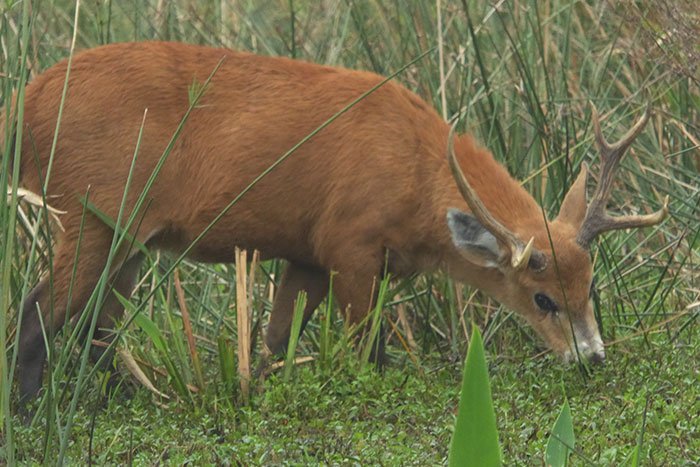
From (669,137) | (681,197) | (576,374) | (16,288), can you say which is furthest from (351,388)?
(669,137)

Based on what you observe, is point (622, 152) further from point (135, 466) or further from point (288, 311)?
point (135, 466)

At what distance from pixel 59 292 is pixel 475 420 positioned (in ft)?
9.71

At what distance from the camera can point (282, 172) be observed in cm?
629

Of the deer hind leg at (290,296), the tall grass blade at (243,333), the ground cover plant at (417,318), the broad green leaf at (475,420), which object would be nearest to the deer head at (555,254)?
the ground cover plant at (417,318)

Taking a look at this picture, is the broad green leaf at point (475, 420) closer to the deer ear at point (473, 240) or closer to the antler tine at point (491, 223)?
the antler tine at point (491, 223)

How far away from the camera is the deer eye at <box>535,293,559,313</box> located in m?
6.22

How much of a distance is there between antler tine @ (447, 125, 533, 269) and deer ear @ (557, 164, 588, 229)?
35 centimetres

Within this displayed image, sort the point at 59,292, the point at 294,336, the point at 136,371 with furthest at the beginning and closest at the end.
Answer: the point at 59,292 → the point at 136,371 → the point at 294,336

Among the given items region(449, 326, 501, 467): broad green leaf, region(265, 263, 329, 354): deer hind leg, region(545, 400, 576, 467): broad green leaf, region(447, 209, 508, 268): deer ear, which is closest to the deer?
region(447, 209, 508, 268): deer ear

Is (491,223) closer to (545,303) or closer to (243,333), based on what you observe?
(545,303)

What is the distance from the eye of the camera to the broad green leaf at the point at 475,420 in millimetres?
3369

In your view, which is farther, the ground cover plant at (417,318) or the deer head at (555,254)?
the deer head at (555,254)

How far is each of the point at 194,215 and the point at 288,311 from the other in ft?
2.36

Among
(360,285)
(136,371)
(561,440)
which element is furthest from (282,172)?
(561,440)
